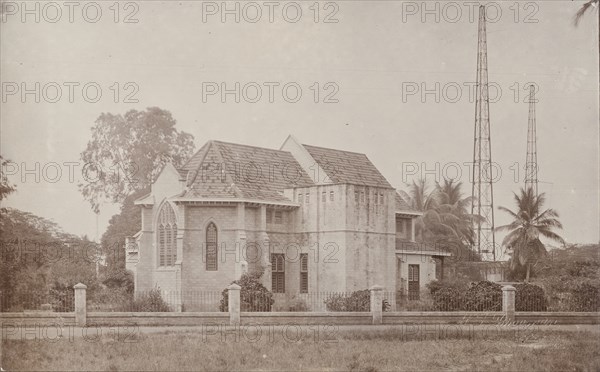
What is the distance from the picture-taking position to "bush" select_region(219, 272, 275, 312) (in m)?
30.0

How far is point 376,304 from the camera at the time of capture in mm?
28484

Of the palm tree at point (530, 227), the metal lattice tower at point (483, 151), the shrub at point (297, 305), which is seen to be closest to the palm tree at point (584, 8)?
the metal lattice tower at point (483, 151)

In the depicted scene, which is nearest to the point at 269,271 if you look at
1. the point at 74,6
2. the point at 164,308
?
the point at 164,308

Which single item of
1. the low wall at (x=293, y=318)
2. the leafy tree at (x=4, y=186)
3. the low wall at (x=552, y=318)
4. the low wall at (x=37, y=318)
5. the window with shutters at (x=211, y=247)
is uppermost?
the leafy tree at (x=4, y=186)

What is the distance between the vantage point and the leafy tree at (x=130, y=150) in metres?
46.6

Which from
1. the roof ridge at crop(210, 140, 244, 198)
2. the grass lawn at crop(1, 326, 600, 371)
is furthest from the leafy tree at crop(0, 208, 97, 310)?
the roof ridge at crop(210, 140, 244, 198)

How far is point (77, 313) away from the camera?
86.3ft

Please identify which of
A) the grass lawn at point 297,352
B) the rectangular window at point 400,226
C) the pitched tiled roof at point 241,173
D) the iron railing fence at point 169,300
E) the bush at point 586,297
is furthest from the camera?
the rectangular window at point 400,226

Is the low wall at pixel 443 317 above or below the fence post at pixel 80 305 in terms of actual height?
below

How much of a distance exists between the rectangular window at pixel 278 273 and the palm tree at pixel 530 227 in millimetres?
17819

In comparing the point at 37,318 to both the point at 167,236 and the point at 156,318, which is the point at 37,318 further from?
the point at 167,236

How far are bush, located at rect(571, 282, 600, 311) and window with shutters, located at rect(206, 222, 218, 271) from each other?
580 inches

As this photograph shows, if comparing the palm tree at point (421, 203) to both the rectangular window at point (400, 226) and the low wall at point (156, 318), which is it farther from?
the low wall at point (156, 318)

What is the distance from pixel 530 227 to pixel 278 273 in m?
18.9
